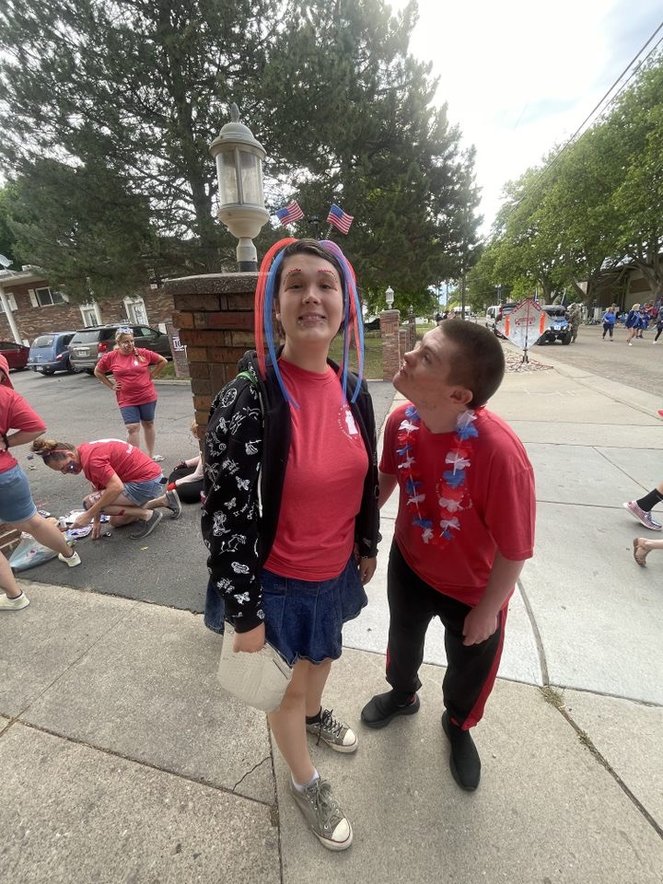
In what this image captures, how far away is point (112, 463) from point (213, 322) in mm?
1785

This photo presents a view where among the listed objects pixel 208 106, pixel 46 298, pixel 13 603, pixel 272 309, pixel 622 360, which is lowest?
pixel 622 360

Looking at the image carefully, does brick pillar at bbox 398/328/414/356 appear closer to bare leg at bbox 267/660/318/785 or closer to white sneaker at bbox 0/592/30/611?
white sneaker at bbox 0/592/30/611

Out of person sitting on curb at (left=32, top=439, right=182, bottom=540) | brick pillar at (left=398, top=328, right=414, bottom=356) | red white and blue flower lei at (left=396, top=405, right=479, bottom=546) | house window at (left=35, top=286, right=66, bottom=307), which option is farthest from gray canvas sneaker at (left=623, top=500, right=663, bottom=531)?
house window at (left=35, top=286, right=66, bottom=307)

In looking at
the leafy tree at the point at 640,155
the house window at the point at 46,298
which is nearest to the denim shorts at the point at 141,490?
the house window at the point at 46,298

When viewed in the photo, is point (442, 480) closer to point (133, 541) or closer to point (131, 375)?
point (133, 541)

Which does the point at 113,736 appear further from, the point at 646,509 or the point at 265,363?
the point at 646,509

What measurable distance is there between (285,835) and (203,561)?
179 cm

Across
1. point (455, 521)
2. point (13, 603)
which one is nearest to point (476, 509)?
point (455, 521)

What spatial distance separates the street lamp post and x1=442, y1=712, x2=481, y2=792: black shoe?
2.73 meters

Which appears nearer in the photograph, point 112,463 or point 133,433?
point 112,463

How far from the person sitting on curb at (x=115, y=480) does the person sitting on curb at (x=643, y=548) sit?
→ 3.54 metres

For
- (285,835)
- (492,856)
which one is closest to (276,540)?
(285,835)

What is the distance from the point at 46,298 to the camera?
20266 mm

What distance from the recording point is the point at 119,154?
30.3 feet
